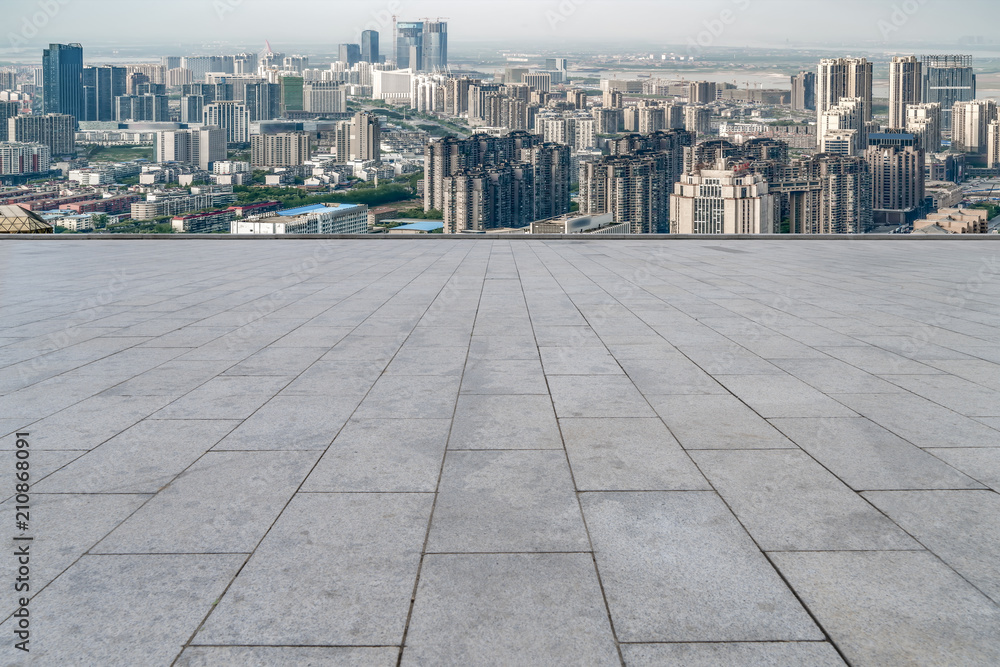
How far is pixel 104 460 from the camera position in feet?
15.4

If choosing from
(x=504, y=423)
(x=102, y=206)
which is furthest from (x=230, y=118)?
(x=504, y=423)

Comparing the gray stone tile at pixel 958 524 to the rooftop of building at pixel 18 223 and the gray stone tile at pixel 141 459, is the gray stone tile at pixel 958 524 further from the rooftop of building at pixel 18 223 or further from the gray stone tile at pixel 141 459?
the rooftop of building at pixel 18 223

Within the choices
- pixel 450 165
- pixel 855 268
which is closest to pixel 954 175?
pixel 450 165

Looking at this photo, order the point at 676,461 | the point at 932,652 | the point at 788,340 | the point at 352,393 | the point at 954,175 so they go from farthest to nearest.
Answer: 1. the point at 954,175
2. the point at 788,340
3. the point at 352,393
4. the point at 676,461
5. the point at 932,652

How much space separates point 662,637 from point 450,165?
82.3 metres

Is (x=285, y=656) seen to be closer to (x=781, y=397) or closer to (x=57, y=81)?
(x=781, y=397)

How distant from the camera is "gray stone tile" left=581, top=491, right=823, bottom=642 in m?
2.89

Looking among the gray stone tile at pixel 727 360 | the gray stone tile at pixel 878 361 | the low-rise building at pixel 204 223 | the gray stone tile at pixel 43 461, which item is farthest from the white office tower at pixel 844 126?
the gray stone tile at pixel 43 461

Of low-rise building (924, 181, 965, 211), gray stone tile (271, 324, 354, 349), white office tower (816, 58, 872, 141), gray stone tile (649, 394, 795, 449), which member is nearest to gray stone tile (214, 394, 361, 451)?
gray stone tile (271, 324, 354, 349)

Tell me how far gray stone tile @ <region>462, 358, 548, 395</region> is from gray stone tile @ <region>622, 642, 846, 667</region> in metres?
3.59

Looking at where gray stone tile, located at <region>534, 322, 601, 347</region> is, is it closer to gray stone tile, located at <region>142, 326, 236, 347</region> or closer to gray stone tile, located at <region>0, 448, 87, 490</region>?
gray stone tile, located at <region>142, 326, 236, 347</region>

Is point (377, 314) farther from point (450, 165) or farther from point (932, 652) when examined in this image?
point (450, 165)

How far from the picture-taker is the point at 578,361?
7410 mm

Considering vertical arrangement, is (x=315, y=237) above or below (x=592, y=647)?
above
